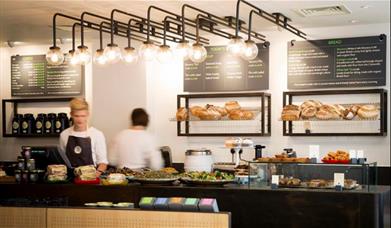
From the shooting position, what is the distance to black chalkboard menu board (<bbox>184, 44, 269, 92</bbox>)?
719 cm

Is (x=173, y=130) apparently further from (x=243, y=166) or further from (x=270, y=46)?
(x=243, y=166)

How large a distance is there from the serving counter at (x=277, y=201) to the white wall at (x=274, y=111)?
92.6 inches

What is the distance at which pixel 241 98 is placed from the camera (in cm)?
732

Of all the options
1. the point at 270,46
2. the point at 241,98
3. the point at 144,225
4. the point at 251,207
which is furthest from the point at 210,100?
the point at 144,225

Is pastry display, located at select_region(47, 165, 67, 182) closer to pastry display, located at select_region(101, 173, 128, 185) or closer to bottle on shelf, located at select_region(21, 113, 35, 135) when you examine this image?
pastry display, located at select_region(101, 173, 128, 185)

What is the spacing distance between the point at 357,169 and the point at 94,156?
2450mm

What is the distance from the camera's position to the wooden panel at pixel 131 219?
372cm

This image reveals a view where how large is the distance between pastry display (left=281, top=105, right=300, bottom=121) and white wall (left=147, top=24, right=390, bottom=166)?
31cm

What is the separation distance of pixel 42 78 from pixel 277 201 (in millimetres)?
5014

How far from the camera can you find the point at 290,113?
6.78 meters

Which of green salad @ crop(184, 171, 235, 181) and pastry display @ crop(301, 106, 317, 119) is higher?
pastry display @ crop(301, 106, 317, 119)

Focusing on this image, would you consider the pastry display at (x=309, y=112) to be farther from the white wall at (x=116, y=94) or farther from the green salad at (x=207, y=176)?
the green salad at (x=207, y=176)

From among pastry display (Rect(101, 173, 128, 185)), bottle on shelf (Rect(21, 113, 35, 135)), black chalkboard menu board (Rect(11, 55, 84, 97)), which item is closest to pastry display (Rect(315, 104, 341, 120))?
pastry display (Rect(101, 173, 128, 185))

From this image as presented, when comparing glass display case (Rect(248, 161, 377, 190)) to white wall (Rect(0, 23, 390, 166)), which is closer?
glass display case (Rect(248, 161, 377, 190))
